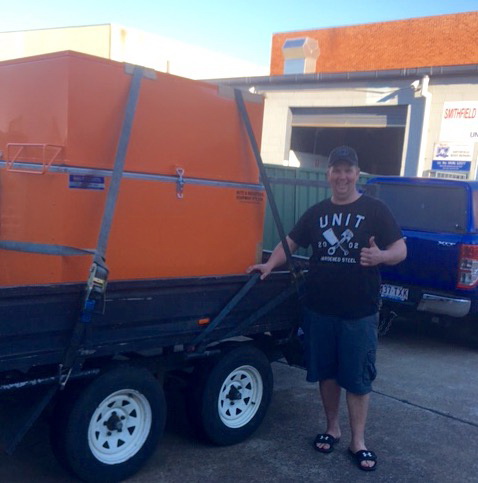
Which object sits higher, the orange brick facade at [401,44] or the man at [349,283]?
the orange brick facade at [401,44]

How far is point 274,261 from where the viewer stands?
432 cm

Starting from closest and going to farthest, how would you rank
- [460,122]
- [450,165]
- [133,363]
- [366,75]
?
[133,363]
[460,122]
[450,165]
[366,75]

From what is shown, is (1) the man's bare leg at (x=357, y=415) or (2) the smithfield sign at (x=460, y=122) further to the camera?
Answer: (2) the smithfield sign at (x=460, y=122)

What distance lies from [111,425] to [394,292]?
4.48 m

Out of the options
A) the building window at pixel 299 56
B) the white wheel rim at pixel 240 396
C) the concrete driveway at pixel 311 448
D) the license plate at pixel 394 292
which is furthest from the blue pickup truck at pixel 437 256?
the building window at pixel 299 56

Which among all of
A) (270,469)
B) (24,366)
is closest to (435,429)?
(270,469)

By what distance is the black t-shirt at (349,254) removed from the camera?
400 cm

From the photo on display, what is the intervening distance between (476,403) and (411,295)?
1.83m

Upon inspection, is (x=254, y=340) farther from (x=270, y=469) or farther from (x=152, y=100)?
(x=152, y=100)

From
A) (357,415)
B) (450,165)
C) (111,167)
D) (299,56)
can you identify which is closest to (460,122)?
(450,165)

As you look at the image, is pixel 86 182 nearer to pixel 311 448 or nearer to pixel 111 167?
pixel 111 167

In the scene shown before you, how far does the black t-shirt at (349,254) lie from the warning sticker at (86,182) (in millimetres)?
1479

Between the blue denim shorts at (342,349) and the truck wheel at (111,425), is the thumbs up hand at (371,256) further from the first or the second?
the truck wheel at (111,425)

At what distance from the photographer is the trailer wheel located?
13.2 feet
